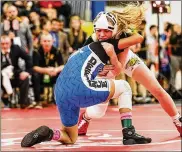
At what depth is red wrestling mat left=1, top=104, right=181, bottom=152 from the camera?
18.0 feet

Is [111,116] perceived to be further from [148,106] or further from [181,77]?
[181,77]

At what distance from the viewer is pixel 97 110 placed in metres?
6.19

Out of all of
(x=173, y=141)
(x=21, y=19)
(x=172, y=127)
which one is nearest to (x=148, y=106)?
(x=21, y=19)

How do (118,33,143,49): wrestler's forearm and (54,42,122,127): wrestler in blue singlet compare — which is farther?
(118,33,143,49): wrestler's forearm

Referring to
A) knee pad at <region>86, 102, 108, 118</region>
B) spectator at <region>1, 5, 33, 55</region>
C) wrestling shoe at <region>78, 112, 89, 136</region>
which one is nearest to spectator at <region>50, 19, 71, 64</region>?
spectator at <region>1, 5, 33, 55</region>

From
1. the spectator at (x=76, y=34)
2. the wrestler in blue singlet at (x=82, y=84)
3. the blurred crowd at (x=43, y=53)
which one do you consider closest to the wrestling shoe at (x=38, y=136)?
the wrestler in blue singlet at (x=82, y=84)

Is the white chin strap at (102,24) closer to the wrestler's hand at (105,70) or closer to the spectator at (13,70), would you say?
the wrestler's hand at (105,70)

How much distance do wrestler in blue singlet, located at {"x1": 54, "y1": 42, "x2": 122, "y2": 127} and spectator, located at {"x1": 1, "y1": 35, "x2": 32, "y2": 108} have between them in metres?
5.09

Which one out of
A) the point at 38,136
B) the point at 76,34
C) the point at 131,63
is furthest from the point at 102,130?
the point at 76,34

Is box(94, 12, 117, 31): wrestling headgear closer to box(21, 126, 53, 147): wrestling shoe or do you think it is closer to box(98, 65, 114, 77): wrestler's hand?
box(98, 65, 114, 77): wrestler's hand

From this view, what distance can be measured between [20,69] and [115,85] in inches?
221

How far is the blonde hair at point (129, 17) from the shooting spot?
577 centimetres

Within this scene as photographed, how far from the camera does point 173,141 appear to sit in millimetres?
5855

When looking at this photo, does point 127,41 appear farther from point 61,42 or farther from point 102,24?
point 61,42
